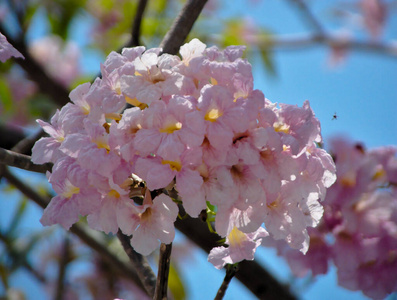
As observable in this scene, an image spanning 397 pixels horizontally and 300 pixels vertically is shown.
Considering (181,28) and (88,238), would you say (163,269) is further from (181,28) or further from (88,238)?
(88,238)

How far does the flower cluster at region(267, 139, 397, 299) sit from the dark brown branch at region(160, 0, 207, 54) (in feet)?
1.58

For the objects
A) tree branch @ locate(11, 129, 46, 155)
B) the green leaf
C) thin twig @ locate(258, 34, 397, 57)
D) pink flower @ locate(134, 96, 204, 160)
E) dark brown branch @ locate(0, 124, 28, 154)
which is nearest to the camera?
pink flower @ locate(134, 96, 204, 160)

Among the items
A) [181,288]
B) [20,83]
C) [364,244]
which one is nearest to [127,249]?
[364,244]

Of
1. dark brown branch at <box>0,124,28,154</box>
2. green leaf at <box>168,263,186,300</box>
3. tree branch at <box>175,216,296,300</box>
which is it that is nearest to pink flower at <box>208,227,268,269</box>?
tree branch at <box>175,216,296,300</box>

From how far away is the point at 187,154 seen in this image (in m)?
0.63

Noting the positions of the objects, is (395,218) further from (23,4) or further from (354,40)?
(354,40)

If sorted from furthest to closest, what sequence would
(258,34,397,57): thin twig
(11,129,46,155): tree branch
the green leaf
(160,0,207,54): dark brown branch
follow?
(258,34,397,57): thin twig, the green leaf, (11,129,46,155): tree branch, (160,0,207,54): dark brown branch

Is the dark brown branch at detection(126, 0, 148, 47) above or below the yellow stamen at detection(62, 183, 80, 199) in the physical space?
below

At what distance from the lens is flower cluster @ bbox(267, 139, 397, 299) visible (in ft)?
3.61

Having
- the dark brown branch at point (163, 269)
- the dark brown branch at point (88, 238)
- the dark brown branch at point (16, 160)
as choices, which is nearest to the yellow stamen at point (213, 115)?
the dark brown branch at point (163, 269)

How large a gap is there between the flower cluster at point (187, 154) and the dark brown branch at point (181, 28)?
361 millimetres

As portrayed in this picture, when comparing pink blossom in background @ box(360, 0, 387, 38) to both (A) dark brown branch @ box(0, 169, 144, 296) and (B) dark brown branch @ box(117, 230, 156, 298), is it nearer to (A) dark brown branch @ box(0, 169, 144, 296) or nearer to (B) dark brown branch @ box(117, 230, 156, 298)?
(A) dark brown branch @ box(0, 169, 144, 296)

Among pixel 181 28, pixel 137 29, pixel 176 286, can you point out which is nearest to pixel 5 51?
pixel 181 28

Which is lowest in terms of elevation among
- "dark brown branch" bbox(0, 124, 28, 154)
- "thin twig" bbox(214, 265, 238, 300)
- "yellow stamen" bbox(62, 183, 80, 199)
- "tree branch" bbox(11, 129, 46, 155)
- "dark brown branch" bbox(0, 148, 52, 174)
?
"dark brown branch" bbox(0, 124, 28, 154)
